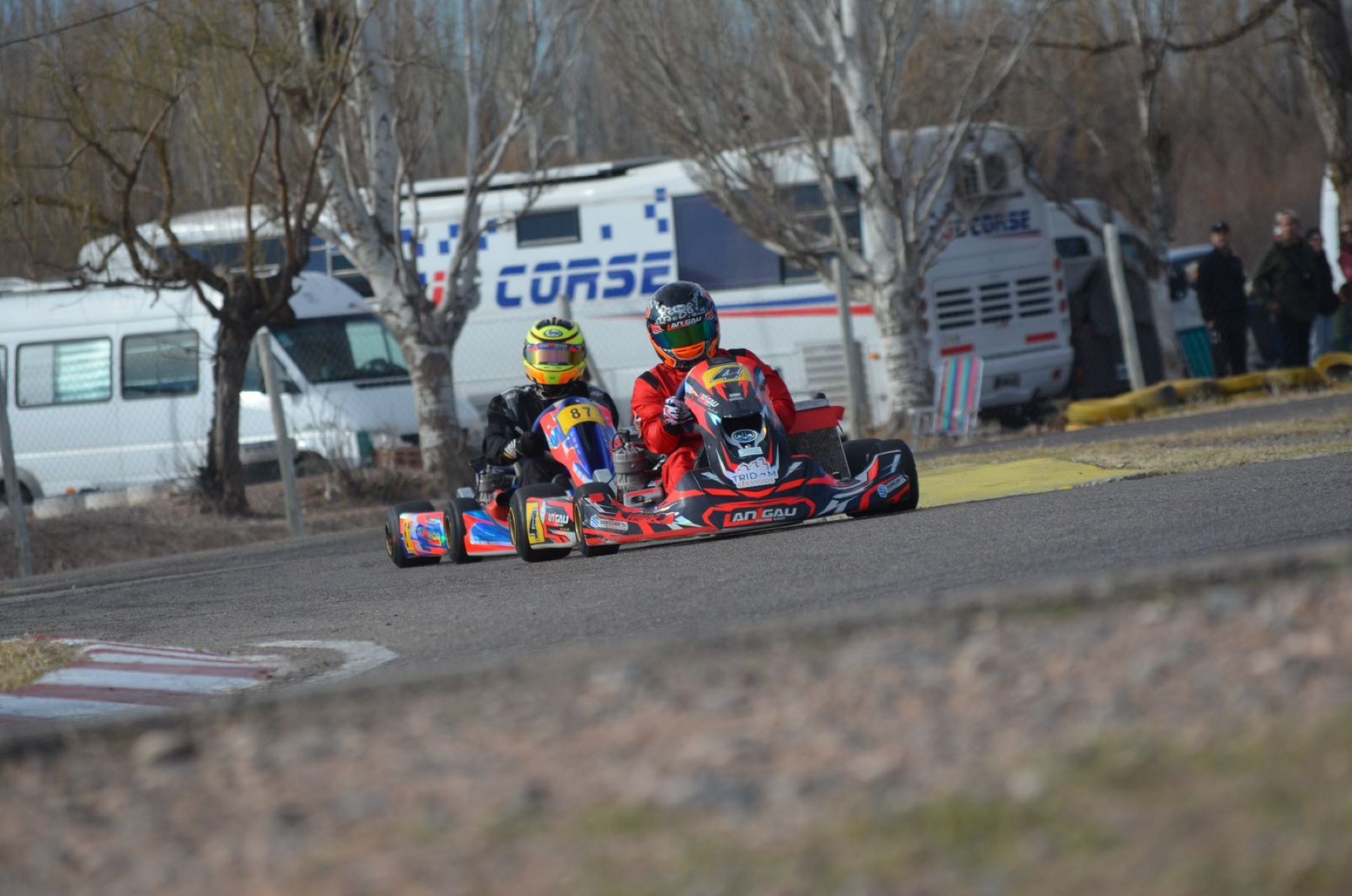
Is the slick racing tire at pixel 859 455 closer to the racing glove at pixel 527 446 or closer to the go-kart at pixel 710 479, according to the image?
the go-kart at pixel 710 479

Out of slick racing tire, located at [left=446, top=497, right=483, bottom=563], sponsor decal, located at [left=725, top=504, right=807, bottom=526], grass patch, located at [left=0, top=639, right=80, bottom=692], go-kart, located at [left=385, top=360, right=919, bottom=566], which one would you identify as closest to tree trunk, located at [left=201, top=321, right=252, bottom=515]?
slick racing tire, located at [left=446, top=497, right=483, bottom=563]

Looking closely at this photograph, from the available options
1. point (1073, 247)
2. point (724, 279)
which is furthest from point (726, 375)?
point (1073, 247)

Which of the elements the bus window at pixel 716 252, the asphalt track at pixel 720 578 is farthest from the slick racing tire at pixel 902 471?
the bus window at pixel 716 252

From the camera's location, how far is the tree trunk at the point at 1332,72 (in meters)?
19.1

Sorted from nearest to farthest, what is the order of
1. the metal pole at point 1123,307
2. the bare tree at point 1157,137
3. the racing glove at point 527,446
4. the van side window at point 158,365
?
the racing glove at point 527,446 → the metal pole at point 1123,307 → the van side window at point 158,365 → the bare tree at point 1157,137

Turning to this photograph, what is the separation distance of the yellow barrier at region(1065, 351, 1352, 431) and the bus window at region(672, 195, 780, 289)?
405 centimetres

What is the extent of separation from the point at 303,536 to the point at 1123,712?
12629 mm

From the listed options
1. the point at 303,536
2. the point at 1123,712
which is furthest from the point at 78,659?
the point at 303,536

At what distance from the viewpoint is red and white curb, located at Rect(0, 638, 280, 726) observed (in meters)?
6.25

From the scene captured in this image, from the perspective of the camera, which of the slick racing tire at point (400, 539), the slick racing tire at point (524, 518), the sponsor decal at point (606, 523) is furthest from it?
the slick racing tire at point (400, 539)

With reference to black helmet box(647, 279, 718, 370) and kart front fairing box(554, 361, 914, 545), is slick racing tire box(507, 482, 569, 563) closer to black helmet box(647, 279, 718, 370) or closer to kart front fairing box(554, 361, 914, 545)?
kart front fairing box(554, 361, 914, 545)

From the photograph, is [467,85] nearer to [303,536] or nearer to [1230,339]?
[303,536]

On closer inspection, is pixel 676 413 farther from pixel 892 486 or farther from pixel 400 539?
pixel 400 539

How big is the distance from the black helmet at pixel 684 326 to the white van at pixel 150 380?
9093 mm
